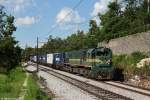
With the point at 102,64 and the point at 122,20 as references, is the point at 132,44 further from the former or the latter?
the point at 122,20

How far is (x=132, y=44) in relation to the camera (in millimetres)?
49625

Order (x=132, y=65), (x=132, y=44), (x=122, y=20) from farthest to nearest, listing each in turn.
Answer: (x=122, y=20)
(x=132, y=44)
(x=132, y=65)

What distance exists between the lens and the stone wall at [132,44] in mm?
45344

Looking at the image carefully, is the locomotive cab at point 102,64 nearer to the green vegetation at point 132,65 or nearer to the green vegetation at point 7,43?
the green vegetation at point 132,65

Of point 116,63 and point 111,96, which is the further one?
point 116,63

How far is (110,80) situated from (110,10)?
41.7 m

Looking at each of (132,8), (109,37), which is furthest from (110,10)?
(109,37)

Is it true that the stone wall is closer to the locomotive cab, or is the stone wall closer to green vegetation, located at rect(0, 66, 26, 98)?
the locomotive cab

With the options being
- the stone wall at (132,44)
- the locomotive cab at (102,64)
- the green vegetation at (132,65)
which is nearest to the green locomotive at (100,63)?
the locomotive cab at (102,64)

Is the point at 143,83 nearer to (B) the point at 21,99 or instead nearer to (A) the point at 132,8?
(B) the point at 21,99

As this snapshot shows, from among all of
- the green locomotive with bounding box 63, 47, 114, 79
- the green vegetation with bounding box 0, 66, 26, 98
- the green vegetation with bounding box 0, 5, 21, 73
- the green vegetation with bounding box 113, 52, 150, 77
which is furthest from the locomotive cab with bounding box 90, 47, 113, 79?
the green vegetation with bounding box 0, 5, 21, 73

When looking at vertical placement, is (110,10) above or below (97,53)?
above

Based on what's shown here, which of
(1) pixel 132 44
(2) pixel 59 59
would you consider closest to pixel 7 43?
(2) pixel 59 59

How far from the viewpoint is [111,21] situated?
70062 mm
